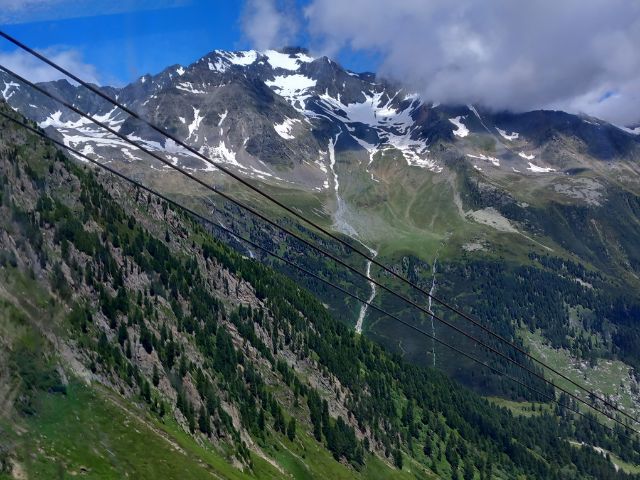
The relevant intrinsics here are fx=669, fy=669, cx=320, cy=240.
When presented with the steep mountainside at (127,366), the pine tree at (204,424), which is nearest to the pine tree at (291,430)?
the steep mountainside at (127,366)

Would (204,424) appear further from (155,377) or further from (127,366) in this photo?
(127,366)

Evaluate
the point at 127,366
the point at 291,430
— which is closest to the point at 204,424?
the point at 127,366

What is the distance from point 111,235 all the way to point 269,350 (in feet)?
182

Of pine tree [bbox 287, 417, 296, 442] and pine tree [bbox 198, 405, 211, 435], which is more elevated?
pine tree [bbox 287, 417, 296, 442]

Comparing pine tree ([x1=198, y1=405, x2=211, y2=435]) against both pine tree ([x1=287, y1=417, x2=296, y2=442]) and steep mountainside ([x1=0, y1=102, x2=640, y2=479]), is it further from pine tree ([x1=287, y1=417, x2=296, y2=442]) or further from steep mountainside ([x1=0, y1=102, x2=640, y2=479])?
pine tree ([x1=287, y1=417, x2=296, y2=442])

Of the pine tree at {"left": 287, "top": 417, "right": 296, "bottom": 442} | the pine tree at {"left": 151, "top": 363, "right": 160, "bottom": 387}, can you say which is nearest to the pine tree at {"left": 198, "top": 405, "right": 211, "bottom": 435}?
the pine tree at {"left": 151, "top": 363, "right": 160, "bottom": 387}

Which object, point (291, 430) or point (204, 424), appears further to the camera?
point (291, 430)

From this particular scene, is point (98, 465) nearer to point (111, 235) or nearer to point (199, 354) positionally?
point (199, 354)

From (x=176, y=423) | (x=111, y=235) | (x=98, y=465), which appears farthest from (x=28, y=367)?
(x=111, y=235)

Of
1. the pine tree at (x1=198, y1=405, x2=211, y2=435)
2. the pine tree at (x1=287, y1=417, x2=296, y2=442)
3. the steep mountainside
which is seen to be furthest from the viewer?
the pine tree at (x1=287, y1=417, x2=296, y2=442)

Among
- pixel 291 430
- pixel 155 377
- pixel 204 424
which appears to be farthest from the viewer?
pixel 291 430

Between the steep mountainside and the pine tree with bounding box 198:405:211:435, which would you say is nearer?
the steep mountainside

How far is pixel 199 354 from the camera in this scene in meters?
160

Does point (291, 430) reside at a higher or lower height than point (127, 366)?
higher
